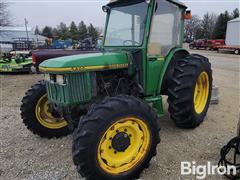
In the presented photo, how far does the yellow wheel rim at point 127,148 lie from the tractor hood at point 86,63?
0.86 metres

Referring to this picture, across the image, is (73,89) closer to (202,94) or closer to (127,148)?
(127,148)

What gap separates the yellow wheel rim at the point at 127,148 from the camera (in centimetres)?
271

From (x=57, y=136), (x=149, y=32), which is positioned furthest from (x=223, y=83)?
(x=57, y=136)

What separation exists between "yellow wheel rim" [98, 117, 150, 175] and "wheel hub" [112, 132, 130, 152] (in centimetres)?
1

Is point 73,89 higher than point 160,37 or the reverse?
the reverse

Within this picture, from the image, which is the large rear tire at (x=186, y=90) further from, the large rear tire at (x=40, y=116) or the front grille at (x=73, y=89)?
the large rear tire at (x=40, y=116)

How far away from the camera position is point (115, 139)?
2775 mm

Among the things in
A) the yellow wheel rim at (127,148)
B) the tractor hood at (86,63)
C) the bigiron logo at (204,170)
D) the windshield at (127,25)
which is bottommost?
the bigiron logo at (204,170)

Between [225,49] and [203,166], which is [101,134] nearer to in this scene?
[203,166]

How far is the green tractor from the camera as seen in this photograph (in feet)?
8.72

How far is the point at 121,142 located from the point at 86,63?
3.61 feet

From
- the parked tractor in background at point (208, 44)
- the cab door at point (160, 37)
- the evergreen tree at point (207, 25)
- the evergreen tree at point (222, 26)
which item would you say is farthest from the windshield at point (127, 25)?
the evergreen tree at point (207, 25)

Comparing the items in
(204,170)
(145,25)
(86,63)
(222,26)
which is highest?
(222,26)

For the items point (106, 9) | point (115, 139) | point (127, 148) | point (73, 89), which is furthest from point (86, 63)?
point (106, 9)
